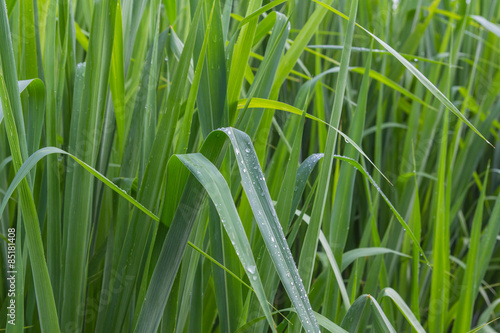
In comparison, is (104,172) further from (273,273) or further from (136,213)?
(273,273)

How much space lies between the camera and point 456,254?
0.91m

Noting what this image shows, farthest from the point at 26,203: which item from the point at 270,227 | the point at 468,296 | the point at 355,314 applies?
the point at 468,296

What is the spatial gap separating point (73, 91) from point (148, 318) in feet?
0.86

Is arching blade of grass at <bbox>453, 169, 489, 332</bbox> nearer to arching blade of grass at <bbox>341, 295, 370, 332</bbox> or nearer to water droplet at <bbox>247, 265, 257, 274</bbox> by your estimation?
arching blade of grass at <bbox>341, 295, 370, 332</bbox>

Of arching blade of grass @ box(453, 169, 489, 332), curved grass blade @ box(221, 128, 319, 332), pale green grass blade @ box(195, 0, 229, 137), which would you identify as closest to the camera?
curved grass blade @ box(221, 128, 319, 332)

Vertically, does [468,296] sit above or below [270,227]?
below

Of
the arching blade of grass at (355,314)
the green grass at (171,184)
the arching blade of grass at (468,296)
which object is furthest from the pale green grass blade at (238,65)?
the arching blade of grass at (468,296)

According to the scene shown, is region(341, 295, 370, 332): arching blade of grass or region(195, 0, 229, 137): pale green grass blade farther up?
region(195, 0, 229, 137): pale green grass blade

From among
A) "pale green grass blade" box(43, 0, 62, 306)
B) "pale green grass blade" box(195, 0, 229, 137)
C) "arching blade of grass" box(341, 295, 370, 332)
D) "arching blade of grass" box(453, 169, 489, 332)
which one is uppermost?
"pale green grass blade" box(195, 0, 229, 137)

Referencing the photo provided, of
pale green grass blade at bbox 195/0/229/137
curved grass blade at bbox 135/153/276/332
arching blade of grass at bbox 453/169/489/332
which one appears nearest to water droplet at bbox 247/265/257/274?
curved grass blade at bbox 135/153/276/332

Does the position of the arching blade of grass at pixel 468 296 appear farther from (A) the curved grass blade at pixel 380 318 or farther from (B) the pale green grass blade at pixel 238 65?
(B) the pale green grass blade at pixel 238 65

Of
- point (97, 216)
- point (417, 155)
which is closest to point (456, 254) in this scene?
point (417, 155)

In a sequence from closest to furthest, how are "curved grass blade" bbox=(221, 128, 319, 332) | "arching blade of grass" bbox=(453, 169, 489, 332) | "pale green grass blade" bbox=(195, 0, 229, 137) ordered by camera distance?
"curved grass blade" bbox=(221, 128, 319, 332)
"pale green grass blade" bbox=(195, 0, 229, 137)
"arching blade of grass" bbox=(453, 169, 489, 332)

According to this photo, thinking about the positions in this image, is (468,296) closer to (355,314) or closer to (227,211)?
(355,314)
